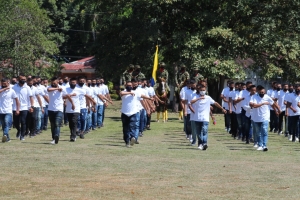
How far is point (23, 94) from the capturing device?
23891 millimetres

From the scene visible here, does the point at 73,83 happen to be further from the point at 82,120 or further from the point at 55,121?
the point at 82,120

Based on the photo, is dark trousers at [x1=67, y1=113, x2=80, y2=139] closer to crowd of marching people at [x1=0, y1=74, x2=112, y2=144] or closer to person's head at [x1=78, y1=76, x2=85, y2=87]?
crowd of marching people at [x1=0, y1=74, x2=112, y2=144]

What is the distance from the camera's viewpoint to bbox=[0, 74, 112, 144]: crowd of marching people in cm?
2241

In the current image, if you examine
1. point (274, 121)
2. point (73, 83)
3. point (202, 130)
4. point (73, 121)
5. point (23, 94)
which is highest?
point (73, 83)

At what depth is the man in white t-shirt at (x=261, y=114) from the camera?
69.5 ft

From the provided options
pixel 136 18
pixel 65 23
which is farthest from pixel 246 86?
pixel 65 23

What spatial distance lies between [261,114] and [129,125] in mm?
3702

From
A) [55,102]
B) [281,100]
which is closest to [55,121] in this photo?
[55,102]

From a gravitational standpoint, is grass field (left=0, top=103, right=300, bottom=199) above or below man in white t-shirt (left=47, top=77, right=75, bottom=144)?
below

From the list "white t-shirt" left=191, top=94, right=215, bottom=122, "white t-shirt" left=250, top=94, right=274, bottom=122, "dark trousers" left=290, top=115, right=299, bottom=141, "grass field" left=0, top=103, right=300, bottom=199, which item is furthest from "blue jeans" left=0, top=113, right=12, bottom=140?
"dark trousers" left=290, top=115, right=299, bottom=141

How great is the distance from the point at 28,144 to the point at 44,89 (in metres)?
4.87

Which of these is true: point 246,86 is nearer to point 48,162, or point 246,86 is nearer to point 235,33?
point 48,162

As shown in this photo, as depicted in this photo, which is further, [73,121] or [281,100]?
[281,100]

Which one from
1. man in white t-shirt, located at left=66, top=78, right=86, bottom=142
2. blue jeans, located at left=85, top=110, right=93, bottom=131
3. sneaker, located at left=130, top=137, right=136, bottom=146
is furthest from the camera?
blue jeans, located at left=85, top=110, right=93, bottom=131
